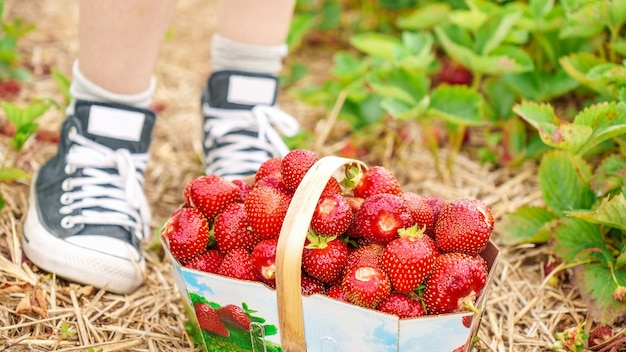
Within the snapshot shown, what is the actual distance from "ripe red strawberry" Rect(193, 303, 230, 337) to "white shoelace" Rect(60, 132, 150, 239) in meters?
0.36

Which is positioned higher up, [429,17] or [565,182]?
[429,17]

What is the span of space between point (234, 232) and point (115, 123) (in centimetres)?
45

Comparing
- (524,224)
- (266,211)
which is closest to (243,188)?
(266,211)

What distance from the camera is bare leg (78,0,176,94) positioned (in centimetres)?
121

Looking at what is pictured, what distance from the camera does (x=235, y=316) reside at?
0.99 m

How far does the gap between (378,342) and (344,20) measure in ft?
6.12

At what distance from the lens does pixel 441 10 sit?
6.44ft

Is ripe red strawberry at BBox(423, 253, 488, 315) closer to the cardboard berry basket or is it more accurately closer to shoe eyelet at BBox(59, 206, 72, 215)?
the cardboard berry basket

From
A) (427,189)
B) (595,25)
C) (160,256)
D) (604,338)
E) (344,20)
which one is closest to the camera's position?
(604,338)

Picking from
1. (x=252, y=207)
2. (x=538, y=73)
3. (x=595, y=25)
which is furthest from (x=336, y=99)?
(x=252, y=207)

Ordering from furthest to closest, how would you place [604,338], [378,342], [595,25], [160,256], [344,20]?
[344,20] < [595,25] < [160,256] < [604,338] < [378,342]

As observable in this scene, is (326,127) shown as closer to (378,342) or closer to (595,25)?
(595,25)

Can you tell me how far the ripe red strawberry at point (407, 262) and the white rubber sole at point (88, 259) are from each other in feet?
1.86

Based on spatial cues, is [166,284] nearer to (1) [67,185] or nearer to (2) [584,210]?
(1) [67,185]
